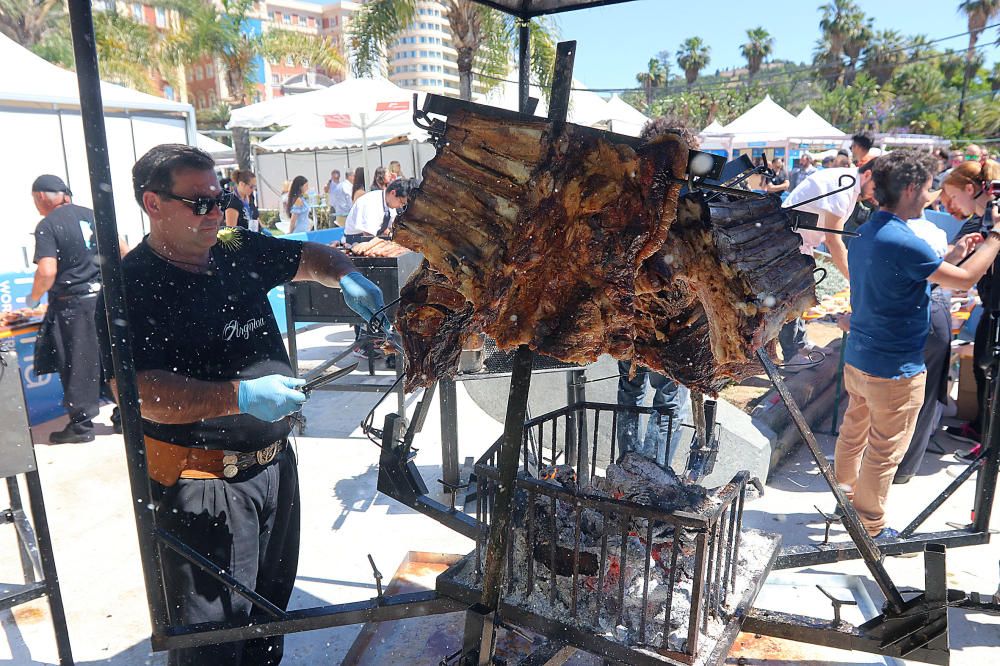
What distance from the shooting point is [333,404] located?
21.4 feet

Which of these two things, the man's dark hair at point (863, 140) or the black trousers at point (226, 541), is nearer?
the black trousers at point (226, 541)

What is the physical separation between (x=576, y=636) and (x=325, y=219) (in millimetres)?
18305

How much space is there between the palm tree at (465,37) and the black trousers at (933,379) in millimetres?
8498

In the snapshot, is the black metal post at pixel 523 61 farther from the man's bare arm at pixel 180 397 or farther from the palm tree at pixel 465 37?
the palm tree at pixel 465 37

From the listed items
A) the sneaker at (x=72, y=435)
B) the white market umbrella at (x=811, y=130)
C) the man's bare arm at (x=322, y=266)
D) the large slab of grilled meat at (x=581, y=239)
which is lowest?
the sneaker at (x=72, y=435)

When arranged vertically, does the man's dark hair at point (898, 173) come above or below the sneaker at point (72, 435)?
above

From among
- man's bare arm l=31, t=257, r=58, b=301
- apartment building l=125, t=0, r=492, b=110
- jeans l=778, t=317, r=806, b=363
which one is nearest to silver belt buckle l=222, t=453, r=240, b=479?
man's bare arm l=31, t=257, r=58, b=301

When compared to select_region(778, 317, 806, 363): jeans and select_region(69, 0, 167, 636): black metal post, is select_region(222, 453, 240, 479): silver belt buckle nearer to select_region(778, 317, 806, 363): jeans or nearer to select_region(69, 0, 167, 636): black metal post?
select_region(69, 0, 167, 636): black metal post

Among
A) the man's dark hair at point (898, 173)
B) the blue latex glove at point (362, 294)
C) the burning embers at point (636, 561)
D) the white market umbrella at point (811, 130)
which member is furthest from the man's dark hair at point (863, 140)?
the white market umbrella at point (811, 130)

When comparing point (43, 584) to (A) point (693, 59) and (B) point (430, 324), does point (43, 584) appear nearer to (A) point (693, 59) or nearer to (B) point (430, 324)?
(B) point (430, 324)

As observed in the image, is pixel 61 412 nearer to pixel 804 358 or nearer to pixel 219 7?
pixel 804 358

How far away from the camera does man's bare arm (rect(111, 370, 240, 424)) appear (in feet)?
6.77

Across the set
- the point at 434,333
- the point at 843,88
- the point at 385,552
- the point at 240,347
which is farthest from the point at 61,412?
the point at 843,88

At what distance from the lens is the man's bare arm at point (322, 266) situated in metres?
2.79
